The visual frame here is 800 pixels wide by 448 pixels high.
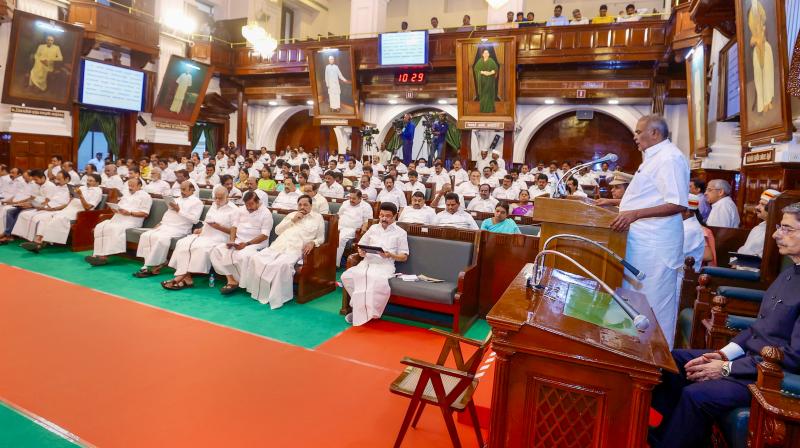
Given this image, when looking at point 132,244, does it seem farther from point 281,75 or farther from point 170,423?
point 281,75

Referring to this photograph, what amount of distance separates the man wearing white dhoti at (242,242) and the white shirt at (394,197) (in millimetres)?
3090

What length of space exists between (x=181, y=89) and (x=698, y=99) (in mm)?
12826

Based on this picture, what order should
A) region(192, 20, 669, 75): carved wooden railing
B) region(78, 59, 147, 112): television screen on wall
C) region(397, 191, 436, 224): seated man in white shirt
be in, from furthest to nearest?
region(78, 59, 147, 112): television screen on wall
region(192, 20, 669, 75): carved wooden railing
region(397, 191, 436, 224): seated man in white shirt

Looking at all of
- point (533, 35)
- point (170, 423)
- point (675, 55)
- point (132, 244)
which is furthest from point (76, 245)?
point (675, 55)

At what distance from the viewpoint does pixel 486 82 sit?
38.4ft

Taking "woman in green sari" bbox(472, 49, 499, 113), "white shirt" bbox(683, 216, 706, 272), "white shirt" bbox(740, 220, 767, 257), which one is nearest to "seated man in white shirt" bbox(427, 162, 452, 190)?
"woman in green sari" bbox(472, 49, 499, 113)

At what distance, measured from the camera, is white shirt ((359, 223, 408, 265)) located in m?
4.85

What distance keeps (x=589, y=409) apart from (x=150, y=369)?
2.86 meters

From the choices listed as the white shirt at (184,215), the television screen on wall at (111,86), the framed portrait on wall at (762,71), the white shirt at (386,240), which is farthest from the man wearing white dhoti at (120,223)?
the television screen on wall at (111,86)

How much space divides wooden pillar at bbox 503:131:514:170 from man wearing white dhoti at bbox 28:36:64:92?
11.0 meters

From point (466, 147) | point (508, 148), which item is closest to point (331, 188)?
point (508, 148)

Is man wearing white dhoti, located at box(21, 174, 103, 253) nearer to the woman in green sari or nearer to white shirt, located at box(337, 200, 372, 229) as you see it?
white shirt, located at box(337, 200, 372, 229)

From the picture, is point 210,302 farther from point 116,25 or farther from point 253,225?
point 116,25

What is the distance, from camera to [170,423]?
2623 millimetres
